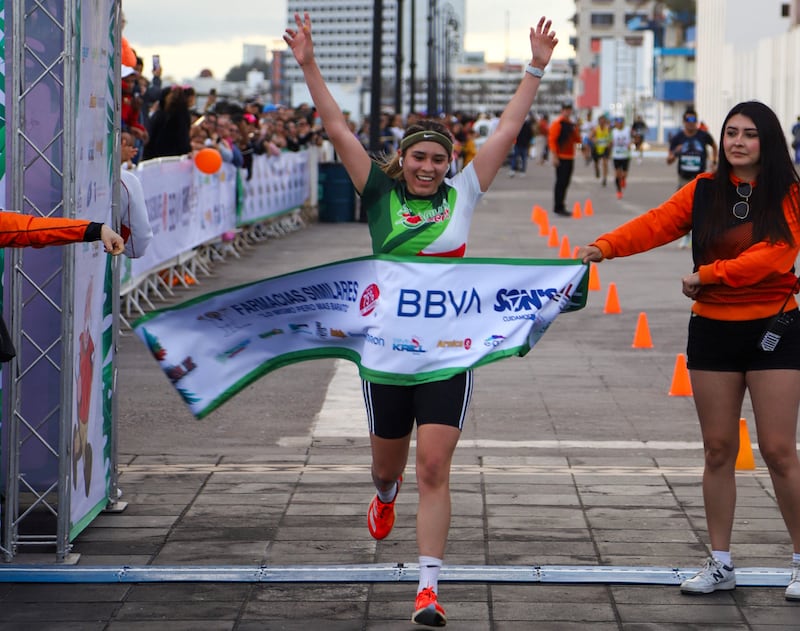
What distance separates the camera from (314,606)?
5.66 meters

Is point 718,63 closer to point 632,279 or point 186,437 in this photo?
point 632,279

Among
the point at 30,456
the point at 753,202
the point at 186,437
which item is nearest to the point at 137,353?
the point at 186,437

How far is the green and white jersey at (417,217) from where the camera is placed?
18.7 feet

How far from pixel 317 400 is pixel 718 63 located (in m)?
84.6

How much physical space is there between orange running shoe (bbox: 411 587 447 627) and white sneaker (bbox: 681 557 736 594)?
109cm

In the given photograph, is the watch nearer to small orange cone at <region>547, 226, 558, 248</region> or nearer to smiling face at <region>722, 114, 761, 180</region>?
smiling face at <region>722, 114, 761, 180</region>

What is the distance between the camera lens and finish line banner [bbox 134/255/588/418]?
554 centimetres

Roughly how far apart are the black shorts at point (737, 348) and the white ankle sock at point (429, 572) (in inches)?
49.9

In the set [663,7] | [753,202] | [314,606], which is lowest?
[314,606]

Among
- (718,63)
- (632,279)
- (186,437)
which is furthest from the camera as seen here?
(718,63)

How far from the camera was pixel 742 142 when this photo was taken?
5.64 meters

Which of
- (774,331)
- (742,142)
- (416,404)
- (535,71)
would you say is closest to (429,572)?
(416,404)

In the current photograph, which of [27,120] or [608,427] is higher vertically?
[27,120]

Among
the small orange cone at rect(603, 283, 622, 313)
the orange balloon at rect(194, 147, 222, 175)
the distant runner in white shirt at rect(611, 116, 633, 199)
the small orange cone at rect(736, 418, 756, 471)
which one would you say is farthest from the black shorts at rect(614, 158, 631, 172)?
the small orange cone at rect(736, 418, 756, 471)
